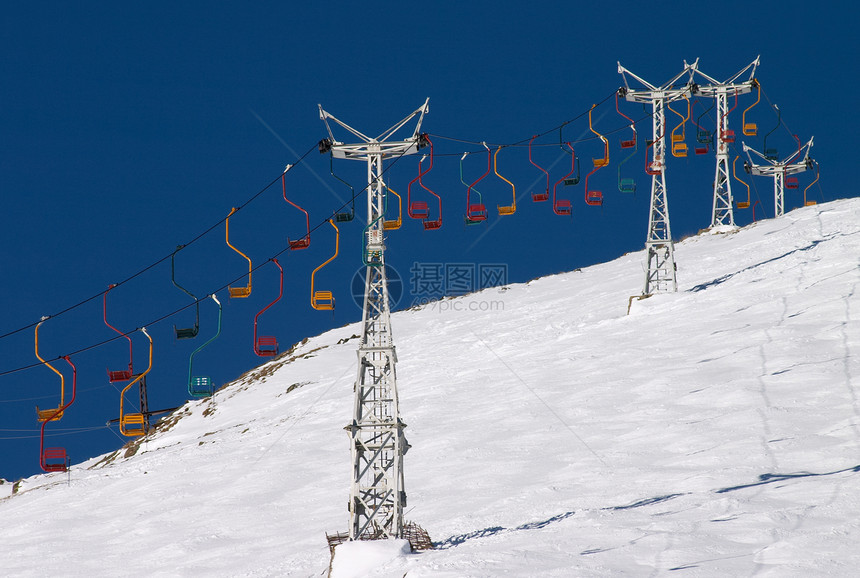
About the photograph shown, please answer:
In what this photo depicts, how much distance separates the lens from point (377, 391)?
15.5 metres

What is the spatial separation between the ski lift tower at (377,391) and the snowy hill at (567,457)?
40.7 inches

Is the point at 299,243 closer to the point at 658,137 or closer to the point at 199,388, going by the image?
the point at 199,388

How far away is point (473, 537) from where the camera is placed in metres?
15.9

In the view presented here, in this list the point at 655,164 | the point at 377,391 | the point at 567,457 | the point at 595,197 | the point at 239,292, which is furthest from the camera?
the point at 655,164

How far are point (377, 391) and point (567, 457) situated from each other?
651cm

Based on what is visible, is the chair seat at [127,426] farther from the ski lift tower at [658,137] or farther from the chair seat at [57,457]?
the ski lift tower at [658,137]

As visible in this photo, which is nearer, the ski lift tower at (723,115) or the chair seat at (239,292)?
the chair seat at (239,292)

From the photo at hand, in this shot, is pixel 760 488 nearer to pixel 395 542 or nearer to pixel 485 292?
pixel 395 542

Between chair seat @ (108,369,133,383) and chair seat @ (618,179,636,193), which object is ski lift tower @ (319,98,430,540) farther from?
chair seat @ (618,179,636,193)

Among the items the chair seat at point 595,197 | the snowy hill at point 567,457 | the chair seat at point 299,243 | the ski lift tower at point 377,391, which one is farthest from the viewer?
the chair seat at point 595,197

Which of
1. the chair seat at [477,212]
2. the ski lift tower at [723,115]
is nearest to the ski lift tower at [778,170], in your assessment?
the ski lift tower at [723,115]

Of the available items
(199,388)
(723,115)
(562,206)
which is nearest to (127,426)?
(199,388)

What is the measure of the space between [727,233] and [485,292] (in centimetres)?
1376

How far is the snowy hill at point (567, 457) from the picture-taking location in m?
14.0
